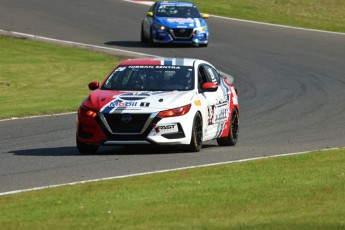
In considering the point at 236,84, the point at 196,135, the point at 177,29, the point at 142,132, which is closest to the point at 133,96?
the point at 142,132

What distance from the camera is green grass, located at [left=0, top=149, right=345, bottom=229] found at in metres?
9.98

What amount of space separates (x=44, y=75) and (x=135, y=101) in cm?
1434

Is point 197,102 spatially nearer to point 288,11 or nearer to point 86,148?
point 86,148

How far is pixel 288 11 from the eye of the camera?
4897cm

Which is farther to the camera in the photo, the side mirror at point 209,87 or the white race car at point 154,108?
the side mirror at point 209,87

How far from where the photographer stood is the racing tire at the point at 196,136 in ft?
53.5

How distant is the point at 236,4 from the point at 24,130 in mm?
31755

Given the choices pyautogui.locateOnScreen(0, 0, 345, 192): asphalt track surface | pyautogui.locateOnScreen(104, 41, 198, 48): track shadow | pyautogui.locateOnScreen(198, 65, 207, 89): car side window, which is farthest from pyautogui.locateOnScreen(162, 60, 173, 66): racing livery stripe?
pyautogui.locateOnScreen(104, 41, 198, 48): track shadow

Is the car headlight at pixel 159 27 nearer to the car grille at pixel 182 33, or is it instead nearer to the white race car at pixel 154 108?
the car grille at pixel 182 33

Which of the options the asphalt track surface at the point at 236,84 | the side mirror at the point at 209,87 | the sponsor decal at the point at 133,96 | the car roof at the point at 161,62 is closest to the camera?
the asphalt track surface at the point at 236,84

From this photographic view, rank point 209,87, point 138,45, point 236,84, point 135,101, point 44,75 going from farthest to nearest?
point 138,45, point 44,75, point 236,84, point 209,87, point 135,101

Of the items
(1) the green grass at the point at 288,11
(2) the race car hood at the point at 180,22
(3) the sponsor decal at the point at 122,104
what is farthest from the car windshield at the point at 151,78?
(1) the green grass at the point at 288,11

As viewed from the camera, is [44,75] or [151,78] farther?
[44,75]

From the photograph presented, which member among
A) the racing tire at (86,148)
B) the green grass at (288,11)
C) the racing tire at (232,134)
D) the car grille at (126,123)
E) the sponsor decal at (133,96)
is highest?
the sponsor decal at (133,96)
